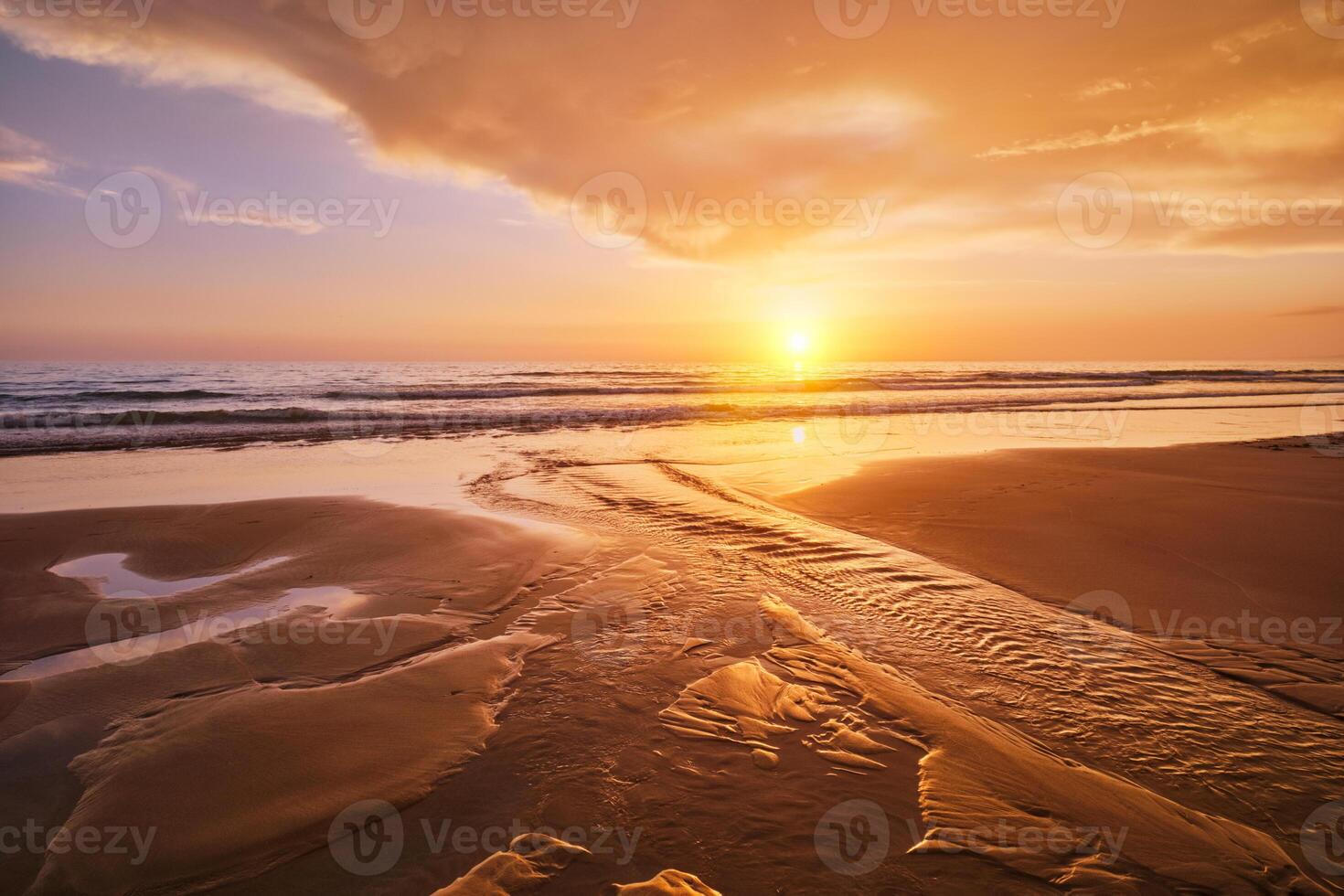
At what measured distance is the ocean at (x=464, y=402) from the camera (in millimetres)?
17656

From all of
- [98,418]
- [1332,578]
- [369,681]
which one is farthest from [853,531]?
[98,418]

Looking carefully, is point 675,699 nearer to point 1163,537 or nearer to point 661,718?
point 661,718

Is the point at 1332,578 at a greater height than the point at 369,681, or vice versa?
the point at 1332,578

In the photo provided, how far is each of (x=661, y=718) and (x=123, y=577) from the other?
6.44m

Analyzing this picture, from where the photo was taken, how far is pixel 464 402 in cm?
2753

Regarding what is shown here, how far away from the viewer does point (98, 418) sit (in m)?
19.5

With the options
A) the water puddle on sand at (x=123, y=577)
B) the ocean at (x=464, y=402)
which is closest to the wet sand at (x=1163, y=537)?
the water puddle on sand at (x=123, y=577)

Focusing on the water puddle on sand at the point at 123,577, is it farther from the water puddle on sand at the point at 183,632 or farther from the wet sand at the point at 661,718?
the water puddle on sand at the point at 183,632

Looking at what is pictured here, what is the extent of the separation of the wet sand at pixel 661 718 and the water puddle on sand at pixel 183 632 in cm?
4

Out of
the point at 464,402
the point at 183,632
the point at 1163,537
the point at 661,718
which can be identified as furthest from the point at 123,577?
the point at 464,402

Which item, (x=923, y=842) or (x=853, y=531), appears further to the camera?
(x=853, y=531)

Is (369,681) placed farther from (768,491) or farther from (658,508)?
(768,491)

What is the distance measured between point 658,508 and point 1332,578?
7556 millimetres

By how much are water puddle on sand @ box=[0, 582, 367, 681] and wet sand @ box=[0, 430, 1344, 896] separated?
40mm
